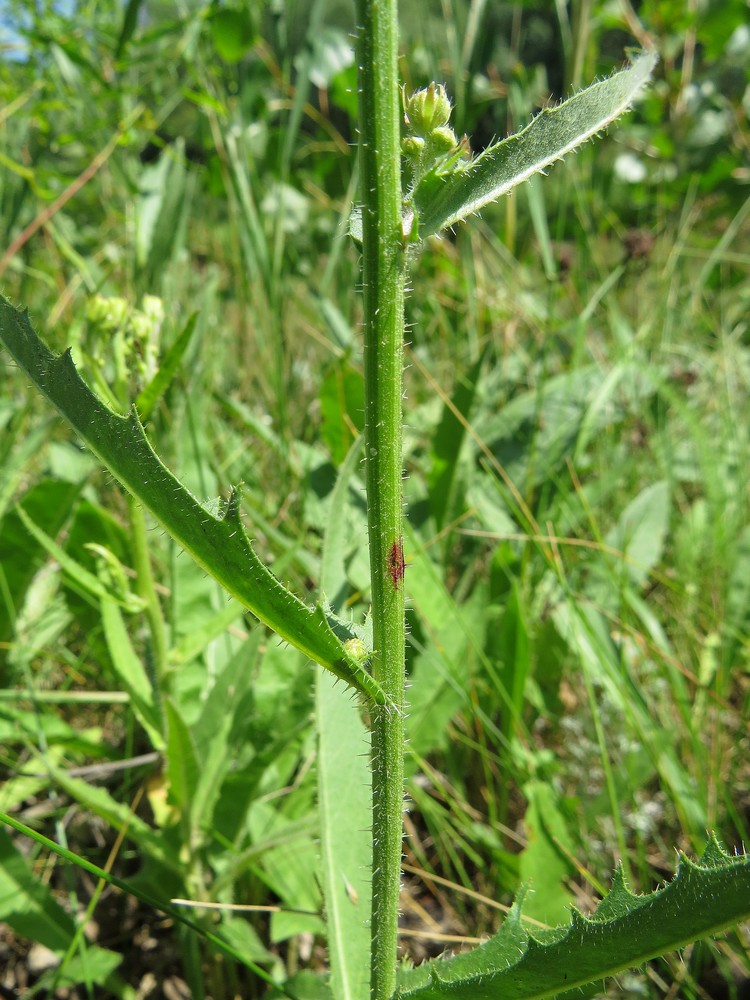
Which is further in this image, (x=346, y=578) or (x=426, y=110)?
(x=346, y=578)

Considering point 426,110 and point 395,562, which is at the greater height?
point 426,110

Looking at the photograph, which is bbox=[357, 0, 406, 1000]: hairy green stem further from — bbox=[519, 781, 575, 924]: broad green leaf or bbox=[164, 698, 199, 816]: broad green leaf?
bbox=[519, 781, 575, 924]: broad green leaf

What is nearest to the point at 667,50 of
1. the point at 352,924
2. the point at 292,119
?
the point at 292,119

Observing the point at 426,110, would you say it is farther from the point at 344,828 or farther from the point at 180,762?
the point at 180,762

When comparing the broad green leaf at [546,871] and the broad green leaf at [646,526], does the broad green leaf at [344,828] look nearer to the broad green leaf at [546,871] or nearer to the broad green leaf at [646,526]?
the broad green leaf at [546,871]

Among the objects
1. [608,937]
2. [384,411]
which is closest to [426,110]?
[384,411]

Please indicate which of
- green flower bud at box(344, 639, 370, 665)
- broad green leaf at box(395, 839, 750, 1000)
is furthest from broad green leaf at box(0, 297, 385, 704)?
broad green leaf at box(395, 839, 750, 1000)

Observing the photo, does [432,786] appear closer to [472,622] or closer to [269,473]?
[472,622]
